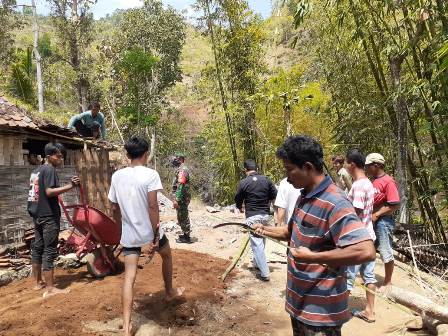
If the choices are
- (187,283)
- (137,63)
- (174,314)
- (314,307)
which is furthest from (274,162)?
(314,307)

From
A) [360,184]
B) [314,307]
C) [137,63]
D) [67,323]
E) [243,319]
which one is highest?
[137,63]

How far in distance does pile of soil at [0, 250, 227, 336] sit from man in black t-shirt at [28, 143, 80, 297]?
38 cm

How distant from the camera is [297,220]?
235 cm

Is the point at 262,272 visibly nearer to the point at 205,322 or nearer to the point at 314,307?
the point at 205,322

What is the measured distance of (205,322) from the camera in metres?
4.43

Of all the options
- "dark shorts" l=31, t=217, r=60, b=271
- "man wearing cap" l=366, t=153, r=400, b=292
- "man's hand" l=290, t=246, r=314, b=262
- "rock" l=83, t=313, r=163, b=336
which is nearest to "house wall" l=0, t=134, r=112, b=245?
"dark shorts" l=31, t=217, r=60, b=271

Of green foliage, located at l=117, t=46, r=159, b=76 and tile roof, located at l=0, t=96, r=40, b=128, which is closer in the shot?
tile roof, located at l=0, t=96, r=40, b=128

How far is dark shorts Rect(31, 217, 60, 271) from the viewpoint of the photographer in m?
4.92

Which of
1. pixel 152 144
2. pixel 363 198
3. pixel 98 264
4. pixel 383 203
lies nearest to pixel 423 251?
pixel 383 203

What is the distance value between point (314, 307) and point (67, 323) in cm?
292

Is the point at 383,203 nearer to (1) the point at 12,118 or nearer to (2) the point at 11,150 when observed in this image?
(1) the point at 12,118

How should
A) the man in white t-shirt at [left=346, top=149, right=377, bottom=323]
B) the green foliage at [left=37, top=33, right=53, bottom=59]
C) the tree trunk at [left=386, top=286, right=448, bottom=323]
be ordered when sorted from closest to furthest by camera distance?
1. the tree trunk at [left=386, top=286, right=448, bottom=323]
2. the man in white t-shirt at [left=346, top=149, right=377, bottom=323]
3. the green foliage at [left=37, top=33, right=53, bottom=59]

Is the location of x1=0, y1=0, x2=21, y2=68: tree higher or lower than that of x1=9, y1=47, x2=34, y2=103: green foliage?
higher

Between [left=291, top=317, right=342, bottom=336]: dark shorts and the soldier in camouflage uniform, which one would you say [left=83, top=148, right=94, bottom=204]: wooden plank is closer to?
the soldier in camouflage uniform
